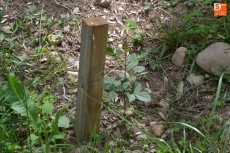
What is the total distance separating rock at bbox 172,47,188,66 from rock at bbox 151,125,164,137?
1.90 feet

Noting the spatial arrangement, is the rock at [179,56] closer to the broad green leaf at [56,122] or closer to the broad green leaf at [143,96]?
the broad green leaf at [143,96]

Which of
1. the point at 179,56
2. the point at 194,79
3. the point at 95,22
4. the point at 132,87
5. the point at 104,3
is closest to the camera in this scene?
the point at 95,22

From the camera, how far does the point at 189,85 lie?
2.89 m

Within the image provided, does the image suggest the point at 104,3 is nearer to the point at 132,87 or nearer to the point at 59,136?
the point at 132,87

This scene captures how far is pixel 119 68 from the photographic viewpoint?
304 centimetres

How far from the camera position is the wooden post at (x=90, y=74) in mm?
2074

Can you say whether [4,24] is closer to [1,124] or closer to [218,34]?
[1,124]

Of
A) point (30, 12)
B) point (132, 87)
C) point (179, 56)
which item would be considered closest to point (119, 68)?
point (179, 56)

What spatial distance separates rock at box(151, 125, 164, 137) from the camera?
2588mm

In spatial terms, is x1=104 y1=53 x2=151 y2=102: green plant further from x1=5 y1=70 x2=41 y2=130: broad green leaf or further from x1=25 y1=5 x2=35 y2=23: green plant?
x1=25 y1=5 x2=35 y2=23: green plant

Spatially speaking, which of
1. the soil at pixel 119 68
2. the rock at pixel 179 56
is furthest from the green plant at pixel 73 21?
the rock at pixel 179 56

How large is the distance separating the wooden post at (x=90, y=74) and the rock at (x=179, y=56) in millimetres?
855

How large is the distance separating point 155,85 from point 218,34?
0.62 metres

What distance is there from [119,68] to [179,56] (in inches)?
16.4
